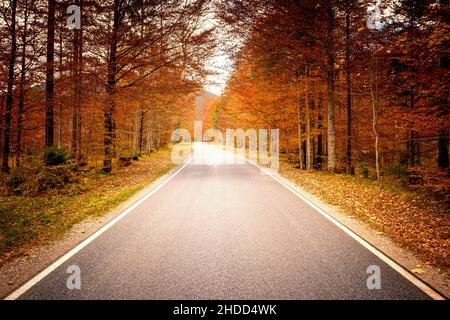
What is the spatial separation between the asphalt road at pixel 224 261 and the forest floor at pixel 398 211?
111 cm

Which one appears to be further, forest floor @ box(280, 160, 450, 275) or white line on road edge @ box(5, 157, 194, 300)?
forest floor @ box(280, 160, 450, 275)

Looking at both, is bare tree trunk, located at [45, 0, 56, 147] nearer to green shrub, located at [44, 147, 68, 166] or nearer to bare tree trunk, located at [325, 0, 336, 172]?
green shrub, located at [44, 147, 68, 166]

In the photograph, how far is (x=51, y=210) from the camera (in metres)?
7.70

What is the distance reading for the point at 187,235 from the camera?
17.4 feet

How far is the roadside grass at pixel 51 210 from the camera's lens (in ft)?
17.6

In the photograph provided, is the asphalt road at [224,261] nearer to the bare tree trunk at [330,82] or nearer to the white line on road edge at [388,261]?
the white line on road edge at [388,261]

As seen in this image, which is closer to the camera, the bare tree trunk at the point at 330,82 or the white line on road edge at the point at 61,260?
the white line on road edge at the point at 61,260

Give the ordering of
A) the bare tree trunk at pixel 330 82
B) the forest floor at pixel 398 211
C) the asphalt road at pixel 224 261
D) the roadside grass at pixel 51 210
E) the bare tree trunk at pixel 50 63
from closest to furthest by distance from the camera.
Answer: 1. the asphalt road at pixel 224 261
2. the forest floor at pixel 398 211
3. the roadside grass at pixel 51 210
4. the bare tree trunk at pixel 50 63
5. the bare tree trunk at pixel 330 82

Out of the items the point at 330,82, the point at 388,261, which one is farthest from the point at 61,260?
the point at 330,82

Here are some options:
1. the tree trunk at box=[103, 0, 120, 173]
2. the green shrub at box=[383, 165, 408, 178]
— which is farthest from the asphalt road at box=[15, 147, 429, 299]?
the tree trunk at box=[103, 0, 120, 173]

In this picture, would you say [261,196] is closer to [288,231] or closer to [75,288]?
[288,231]

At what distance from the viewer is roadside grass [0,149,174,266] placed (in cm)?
538

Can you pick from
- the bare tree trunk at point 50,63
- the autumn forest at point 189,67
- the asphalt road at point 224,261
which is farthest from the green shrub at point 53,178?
the asphalt road at point 224,261

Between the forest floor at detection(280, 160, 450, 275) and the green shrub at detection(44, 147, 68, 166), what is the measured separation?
34.2ft
